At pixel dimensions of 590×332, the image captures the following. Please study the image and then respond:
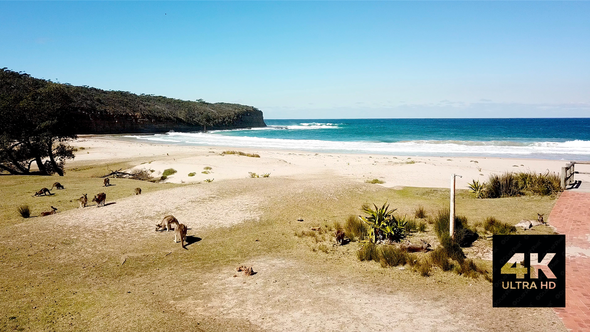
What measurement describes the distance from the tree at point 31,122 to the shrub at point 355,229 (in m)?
19.8

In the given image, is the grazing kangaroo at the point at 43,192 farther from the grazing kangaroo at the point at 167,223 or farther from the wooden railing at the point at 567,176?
the wooden railing at the point at 567,176

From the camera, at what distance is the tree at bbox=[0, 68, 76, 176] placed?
68.0ft

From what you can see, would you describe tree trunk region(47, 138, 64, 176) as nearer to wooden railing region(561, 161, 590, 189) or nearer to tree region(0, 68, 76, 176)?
tree region(0, 68, 76, 176)

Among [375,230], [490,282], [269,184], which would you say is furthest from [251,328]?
[269,184]

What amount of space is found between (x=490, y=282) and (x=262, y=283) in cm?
474

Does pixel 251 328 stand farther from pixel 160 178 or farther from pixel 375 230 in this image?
pixel 160 178

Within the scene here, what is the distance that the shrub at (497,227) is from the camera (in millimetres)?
10346

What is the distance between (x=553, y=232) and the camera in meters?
10.1

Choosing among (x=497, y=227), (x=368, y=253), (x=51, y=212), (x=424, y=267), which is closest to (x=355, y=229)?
(x=368, y=253)

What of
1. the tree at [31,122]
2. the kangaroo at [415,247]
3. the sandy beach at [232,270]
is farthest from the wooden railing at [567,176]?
the tree at [31,122]

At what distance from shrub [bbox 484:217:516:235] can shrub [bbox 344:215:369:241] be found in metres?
3.67

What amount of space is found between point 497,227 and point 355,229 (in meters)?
4.24

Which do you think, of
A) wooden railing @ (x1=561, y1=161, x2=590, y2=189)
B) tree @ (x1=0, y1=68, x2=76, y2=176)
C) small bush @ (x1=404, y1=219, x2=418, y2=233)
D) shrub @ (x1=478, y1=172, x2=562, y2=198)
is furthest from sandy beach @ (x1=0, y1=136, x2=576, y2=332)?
tree @ (x1=0, y1=68, x2=76, y2=176)

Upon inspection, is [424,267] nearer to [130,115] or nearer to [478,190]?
[478,190]
